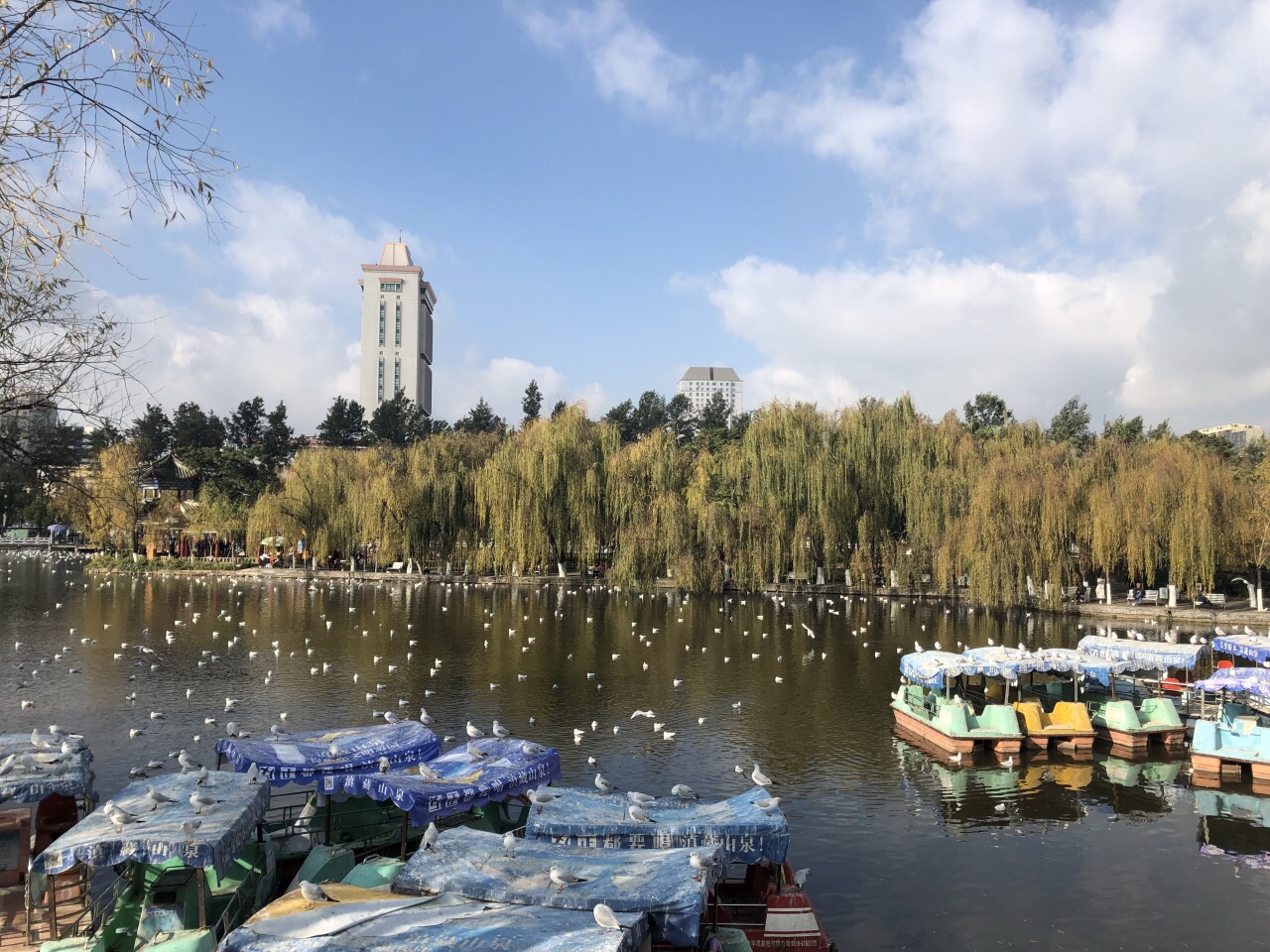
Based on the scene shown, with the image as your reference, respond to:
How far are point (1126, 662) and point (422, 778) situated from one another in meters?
15.4

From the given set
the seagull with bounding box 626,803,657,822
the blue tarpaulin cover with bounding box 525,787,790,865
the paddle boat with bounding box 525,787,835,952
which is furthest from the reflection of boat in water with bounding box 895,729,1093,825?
the seagull with bounding box 626,803,657,822

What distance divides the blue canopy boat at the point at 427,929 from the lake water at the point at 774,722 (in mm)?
5123

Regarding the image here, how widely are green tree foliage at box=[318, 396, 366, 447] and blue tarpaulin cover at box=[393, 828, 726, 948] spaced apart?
80.1 m

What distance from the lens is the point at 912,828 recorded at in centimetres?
1319

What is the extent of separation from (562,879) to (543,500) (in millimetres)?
39375

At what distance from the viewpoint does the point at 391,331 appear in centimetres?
11894

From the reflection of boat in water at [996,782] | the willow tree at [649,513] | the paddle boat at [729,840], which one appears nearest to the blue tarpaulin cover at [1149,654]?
the reflection of boat in water at [996,782]

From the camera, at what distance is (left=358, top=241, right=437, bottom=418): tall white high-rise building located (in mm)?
117812

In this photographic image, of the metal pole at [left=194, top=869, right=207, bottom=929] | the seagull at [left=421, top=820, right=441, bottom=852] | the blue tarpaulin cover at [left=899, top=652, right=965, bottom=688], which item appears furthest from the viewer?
the blue tarpaulin cover at [left=899, top=652, right=965, bottom=688]

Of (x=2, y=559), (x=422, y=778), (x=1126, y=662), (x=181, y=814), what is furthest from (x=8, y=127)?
(x=2, y=559)

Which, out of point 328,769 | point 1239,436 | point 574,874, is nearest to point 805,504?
point 328,769

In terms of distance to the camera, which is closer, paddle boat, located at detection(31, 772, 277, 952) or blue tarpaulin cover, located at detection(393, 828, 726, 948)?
blue tarpaulin cover, located at detection(393, 828, 726, 948)

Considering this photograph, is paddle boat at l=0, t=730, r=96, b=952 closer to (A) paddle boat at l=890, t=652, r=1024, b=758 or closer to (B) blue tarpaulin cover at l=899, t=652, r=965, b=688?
(A) paddle boat at l=890, t=652, r=1024, b=758

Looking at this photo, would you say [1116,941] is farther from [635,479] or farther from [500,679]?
[635,479]
